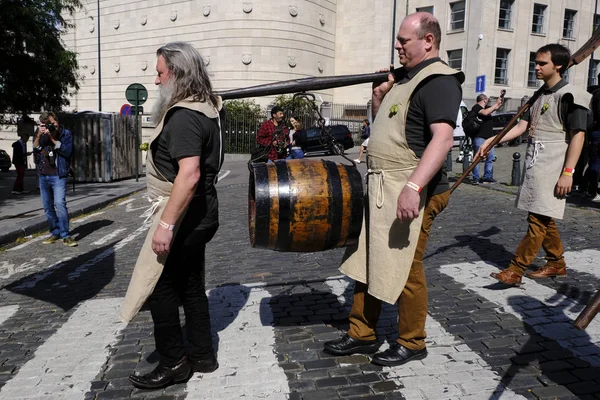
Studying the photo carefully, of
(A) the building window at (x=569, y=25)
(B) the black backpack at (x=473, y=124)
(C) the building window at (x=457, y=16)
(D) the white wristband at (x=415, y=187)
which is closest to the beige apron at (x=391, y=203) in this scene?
(D) the white wristband at (x=415, y=187)

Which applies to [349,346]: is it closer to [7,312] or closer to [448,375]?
[448,375]

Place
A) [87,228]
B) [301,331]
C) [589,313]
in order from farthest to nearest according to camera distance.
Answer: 1. [87,228]
2. [301,331]
3. [589,313]

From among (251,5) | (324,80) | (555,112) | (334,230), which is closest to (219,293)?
(334,230)

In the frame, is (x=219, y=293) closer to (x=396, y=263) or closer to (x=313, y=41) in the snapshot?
(x=396, y=263)

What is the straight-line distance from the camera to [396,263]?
3.11m

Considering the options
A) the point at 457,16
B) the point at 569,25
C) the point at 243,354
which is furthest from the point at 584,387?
the point at 569,25

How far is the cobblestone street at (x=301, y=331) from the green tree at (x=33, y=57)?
10353 millimetres

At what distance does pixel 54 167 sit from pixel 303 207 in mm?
5832

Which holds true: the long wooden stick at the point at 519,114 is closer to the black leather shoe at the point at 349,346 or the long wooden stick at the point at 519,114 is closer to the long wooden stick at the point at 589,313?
the black leather shoe at the point at 349,346

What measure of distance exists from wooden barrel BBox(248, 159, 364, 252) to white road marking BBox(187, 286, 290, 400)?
0.79 m

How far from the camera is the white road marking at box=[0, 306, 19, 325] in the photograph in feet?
14.7

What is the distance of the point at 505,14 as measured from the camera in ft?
129

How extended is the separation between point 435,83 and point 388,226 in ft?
2.81

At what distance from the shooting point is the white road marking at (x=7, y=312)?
4.48 m
